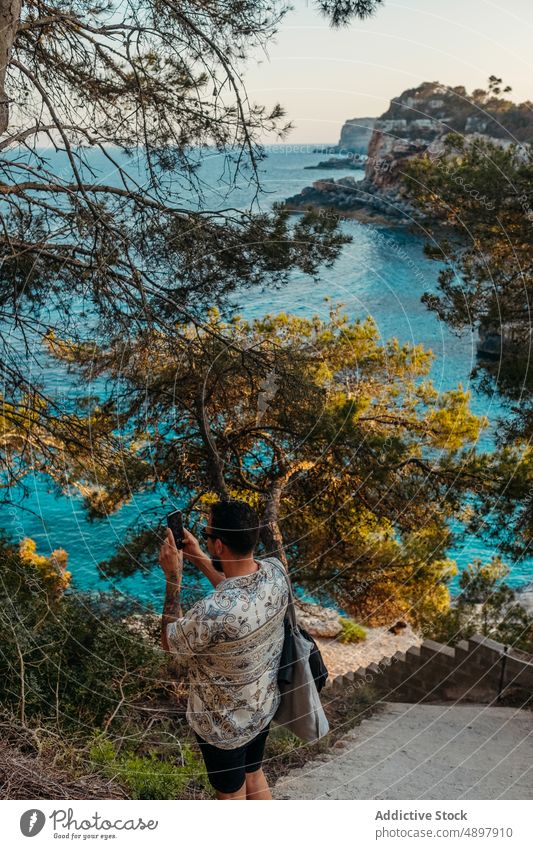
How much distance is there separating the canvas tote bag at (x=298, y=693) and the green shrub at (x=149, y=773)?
91 centimetres

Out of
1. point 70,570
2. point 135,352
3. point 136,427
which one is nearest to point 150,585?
point 70,570

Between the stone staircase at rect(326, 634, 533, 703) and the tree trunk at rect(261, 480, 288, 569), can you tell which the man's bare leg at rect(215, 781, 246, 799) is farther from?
the stone staircase at rect(326, 634, 533, 703)

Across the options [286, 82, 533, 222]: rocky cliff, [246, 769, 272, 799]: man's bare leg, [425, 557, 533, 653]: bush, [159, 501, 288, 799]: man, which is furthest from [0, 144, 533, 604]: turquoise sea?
[159, 501, 288, 799]: man

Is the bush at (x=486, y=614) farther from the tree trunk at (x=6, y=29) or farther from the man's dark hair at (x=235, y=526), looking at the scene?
the tree trunk at (x=6, y=29)

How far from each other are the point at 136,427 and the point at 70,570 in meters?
0.60

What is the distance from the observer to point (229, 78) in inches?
123

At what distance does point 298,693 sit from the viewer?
2.07m

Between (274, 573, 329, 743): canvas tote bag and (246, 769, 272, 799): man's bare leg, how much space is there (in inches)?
9.5

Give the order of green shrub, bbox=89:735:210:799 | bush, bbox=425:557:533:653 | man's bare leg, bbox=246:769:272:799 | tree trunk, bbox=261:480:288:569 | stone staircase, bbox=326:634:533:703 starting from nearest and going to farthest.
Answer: man's bare leg, bbox=246:769:272:799 < green shrub, bbox=89:735:210:799 < tree trunk, bbox=261:480:288:569 < bush, bbox=425:557:533:653 < stone staircase, bbox=326:634:533:703

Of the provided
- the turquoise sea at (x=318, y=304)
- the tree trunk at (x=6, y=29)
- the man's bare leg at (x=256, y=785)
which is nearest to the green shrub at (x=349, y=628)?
the turquoise sea at (x=318, y=304)

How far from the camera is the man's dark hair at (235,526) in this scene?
189 cm

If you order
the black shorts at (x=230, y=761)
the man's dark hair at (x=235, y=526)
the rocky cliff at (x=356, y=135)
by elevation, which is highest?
the rocky cliff at (x=356, y=135)

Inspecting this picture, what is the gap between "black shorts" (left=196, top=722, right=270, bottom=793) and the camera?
204cm

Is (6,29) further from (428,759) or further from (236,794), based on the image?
(428,759)
